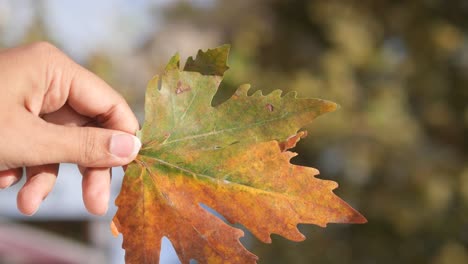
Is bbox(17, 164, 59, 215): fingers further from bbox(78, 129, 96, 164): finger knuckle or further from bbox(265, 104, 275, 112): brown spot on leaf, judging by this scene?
bbox(265, 104, 275, 112): brown spot on leaf

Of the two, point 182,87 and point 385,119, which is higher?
point 182,87

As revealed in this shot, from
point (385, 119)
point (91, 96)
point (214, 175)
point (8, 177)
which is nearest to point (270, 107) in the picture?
point (214, 175)

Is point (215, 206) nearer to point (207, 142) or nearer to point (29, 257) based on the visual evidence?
point (207, 142)

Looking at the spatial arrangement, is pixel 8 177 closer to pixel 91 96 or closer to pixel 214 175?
pixel 91 96

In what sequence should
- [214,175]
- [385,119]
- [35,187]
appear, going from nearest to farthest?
[214,175], [35,187], [385,119]

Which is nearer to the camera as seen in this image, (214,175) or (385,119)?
(214,175)

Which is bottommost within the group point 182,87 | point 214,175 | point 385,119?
point 385,119

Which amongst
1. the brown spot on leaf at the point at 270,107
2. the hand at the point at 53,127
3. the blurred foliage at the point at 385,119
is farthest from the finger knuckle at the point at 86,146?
the blurred foliage at the point at 385,119

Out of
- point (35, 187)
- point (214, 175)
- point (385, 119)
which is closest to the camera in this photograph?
point (214, 175)
